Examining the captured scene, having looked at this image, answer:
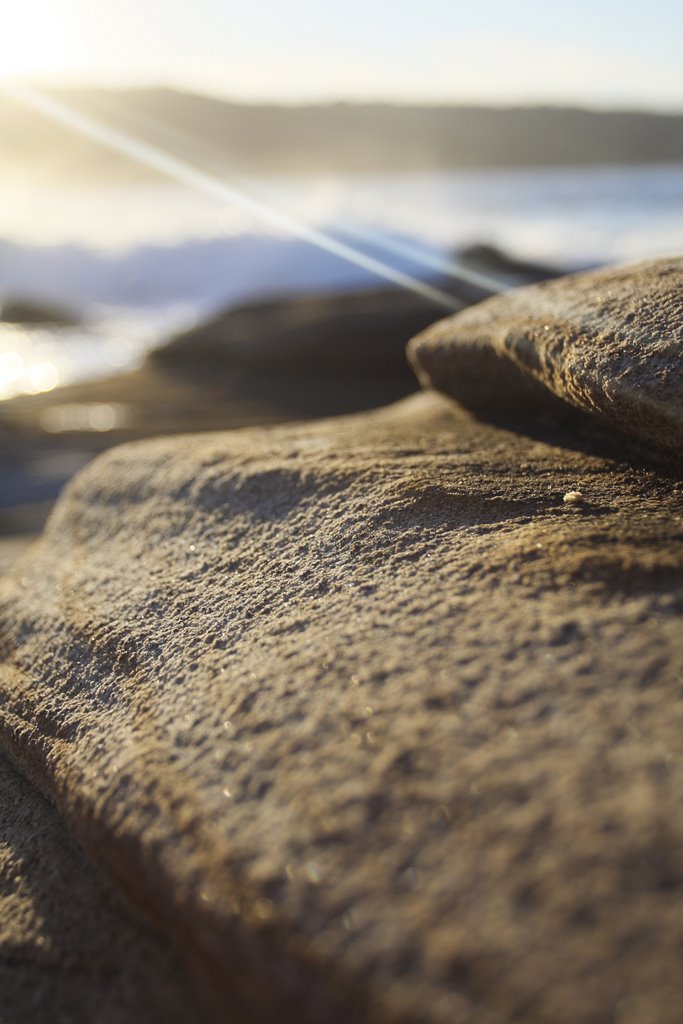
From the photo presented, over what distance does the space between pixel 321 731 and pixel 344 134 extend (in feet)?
161

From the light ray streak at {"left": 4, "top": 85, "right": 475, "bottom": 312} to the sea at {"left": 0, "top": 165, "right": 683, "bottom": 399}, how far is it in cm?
11

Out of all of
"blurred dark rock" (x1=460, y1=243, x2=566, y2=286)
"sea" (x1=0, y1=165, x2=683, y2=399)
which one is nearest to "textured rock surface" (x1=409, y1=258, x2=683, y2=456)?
"sea" (x1=0, y1=165, x2=683, y2=399)

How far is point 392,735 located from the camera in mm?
699

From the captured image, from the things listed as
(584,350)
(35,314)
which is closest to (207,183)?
(35,314)

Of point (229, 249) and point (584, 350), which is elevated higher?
point (229, 249)

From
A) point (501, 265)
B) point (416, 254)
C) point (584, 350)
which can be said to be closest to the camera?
point (584, 350)

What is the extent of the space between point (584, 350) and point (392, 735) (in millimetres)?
623

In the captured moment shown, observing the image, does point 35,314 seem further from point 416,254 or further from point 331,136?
point 331,136

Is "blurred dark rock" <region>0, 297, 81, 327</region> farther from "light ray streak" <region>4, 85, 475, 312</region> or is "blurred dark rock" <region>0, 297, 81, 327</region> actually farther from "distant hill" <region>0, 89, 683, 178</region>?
"distant hill" <region>0, 89, 683, 178</region>

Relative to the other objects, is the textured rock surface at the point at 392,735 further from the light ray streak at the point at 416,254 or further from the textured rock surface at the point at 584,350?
the light ray streak at the point at 416,254

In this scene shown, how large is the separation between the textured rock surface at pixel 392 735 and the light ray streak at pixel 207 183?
4443 millimetres

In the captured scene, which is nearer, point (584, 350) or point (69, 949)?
point (69, 949)

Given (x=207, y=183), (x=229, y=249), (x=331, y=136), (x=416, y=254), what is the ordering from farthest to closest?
(x=331, y=136), (x=207, y=183), (x=229, y=249), (x=416, y=254)

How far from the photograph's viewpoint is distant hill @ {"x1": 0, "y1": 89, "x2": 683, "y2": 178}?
120ft
